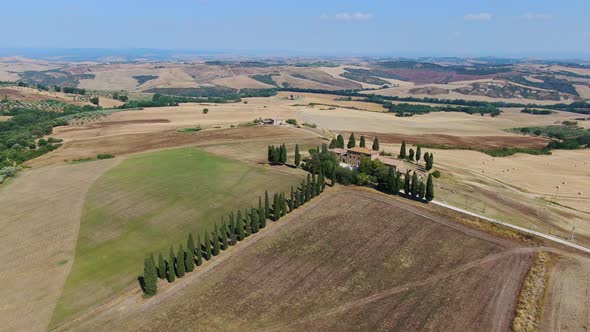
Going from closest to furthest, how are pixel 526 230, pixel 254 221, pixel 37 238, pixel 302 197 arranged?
pixel 37 238, pixel 254 221, pixel 526 230, pixel 302 197

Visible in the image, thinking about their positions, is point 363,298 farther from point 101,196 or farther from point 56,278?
point 101,196

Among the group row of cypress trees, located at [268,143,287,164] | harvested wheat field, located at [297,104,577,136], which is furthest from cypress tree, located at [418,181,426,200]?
harvested wheat field, located at [297,104,577,136]

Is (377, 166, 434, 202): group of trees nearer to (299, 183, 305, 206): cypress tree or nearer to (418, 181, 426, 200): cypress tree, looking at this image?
(418, 181, 426, 200): cypress tree

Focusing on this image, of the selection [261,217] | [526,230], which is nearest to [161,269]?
[261,217]

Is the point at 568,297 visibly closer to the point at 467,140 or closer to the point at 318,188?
the point at 318,188

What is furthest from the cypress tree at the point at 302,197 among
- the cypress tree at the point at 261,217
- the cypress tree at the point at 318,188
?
the cypress tree at the point at 261,217

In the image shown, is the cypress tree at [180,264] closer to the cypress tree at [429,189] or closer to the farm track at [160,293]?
the farm track at [160,293]
